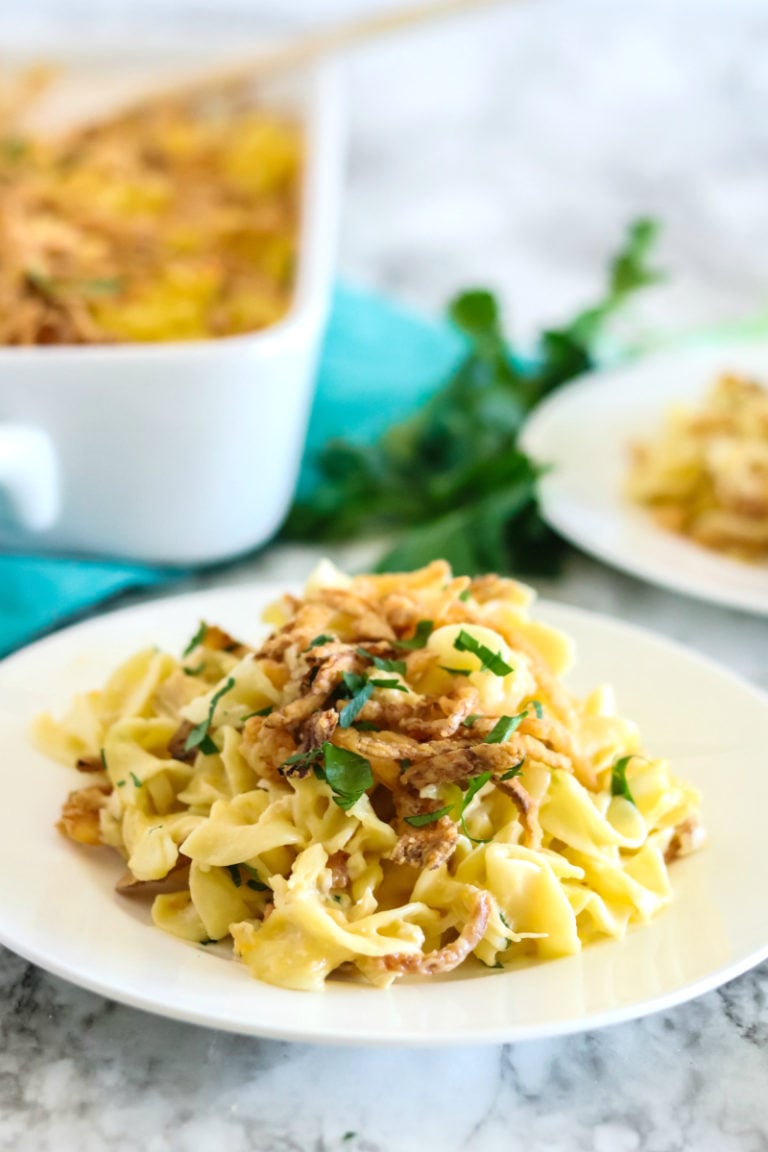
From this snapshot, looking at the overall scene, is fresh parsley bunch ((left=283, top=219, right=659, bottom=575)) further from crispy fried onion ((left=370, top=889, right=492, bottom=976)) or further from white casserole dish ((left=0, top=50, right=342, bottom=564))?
crispy fried onion ((left=370, top=889, right=492, bottom=976))

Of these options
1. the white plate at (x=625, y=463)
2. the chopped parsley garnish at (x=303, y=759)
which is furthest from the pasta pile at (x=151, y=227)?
the chopped parsley garnish at (x=303, y=759)

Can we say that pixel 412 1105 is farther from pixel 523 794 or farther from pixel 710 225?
pixel 710 225

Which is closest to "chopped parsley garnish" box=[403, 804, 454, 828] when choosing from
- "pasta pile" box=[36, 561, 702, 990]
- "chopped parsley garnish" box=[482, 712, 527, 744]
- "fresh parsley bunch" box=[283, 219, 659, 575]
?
"pasta pile" box=[36, 561, 702, 990]

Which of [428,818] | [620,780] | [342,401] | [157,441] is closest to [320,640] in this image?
[428,818]

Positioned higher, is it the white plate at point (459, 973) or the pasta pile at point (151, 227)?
the pasta pile at point (151, 227)

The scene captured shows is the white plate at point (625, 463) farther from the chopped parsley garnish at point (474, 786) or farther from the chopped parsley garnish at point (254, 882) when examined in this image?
the chopped parsley garnish at point (254, 882)

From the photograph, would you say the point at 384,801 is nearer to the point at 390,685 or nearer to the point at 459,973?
the point at 390,685
